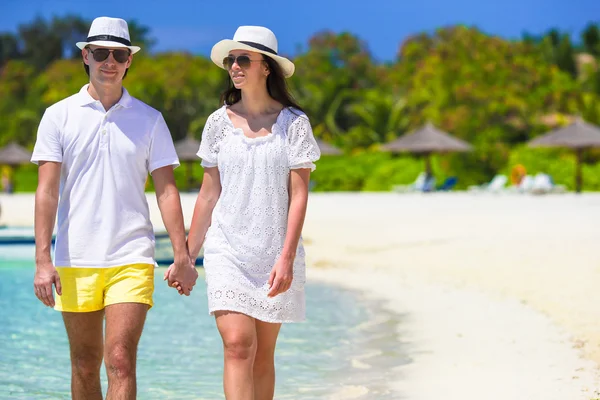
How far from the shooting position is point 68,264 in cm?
385

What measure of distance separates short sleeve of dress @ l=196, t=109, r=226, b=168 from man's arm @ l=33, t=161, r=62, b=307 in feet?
1.87

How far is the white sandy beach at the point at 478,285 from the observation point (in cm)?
639

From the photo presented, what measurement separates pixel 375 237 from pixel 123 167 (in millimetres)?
13837

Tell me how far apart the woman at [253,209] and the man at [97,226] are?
24 cm

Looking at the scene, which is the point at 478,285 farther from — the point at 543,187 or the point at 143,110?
the point at 543,187

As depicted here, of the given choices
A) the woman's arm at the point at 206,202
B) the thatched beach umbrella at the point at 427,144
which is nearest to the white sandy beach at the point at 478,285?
the woman's arm at the point at 206,202

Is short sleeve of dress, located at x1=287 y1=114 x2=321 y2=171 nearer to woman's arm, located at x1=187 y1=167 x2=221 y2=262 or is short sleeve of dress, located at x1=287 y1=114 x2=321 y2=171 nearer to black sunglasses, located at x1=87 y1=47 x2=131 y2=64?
woman's arm, located at x1=187 y1=167 x2=221 y2=262

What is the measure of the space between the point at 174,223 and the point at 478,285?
26.0 ft

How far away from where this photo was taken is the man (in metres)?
3.78

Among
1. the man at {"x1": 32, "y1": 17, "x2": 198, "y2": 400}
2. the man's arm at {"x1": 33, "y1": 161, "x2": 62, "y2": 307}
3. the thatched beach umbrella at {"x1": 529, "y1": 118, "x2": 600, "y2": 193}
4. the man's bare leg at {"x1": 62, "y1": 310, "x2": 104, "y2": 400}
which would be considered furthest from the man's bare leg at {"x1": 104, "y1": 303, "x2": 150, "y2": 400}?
the thatched beach umbrella at {"x1": 529, "y1": 118, "x2": 600, "y2": 193}

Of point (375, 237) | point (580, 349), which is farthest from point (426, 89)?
point (580, 349)

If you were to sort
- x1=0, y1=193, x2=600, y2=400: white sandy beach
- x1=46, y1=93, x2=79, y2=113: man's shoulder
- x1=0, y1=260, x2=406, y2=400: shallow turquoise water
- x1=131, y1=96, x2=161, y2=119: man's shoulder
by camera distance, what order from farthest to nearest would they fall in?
x1=0, y1=260, x2=406, y2=400: shallow turquoise water
x1=0, y1=193, x2=600, y2=400: white sandy beach
x1=131, y1=96, x2=161, y2=119: man's shoulder
x1=46, y1=93, x2=79, y2=113: man's shoulder

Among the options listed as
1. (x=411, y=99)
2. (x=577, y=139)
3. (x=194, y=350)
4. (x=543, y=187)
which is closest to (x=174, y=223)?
(x=194, y=350)

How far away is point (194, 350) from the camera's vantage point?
8.18 m
